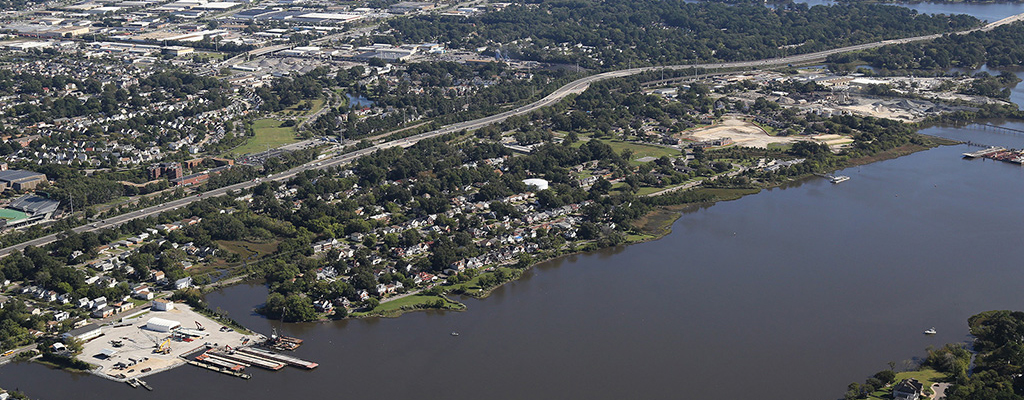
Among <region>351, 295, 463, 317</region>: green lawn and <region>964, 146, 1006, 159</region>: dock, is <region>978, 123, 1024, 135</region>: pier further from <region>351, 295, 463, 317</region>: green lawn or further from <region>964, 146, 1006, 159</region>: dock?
<region>351, 295, 463, 317</region>: green lawn

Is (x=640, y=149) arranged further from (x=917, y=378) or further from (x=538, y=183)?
(x=917, y=378)

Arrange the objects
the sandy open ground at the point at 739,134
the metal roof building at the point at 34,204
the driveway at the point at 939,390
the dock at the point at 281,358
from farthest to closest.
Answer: the sandy open ground at the point at 739,134 → the metal roof building at the point at 34,204 → the dock at the point at 281,358 → the driveway at the point at 939,390

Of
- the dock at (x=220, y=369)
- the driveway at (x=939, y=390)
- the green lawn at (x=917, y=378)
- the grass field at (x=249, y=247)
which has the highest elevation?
the driveway at (x=939, y=390)

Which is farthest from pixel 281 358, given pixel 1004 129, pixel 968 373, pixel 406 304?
pixel 1004 129

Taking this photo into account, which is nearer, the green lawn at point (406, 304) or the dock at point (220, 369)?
the dock at point (220, 369)

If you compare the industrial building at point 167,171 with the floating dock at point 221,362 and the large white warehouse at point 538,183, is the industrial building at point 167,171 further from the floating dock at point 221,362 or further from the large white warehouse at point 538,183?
the floating dock at point 221,362

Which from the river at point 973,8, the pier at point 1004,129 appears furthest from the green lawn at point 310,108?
the river at point 973,8

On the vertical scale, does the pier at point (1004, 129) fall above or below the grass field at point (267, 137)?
above
